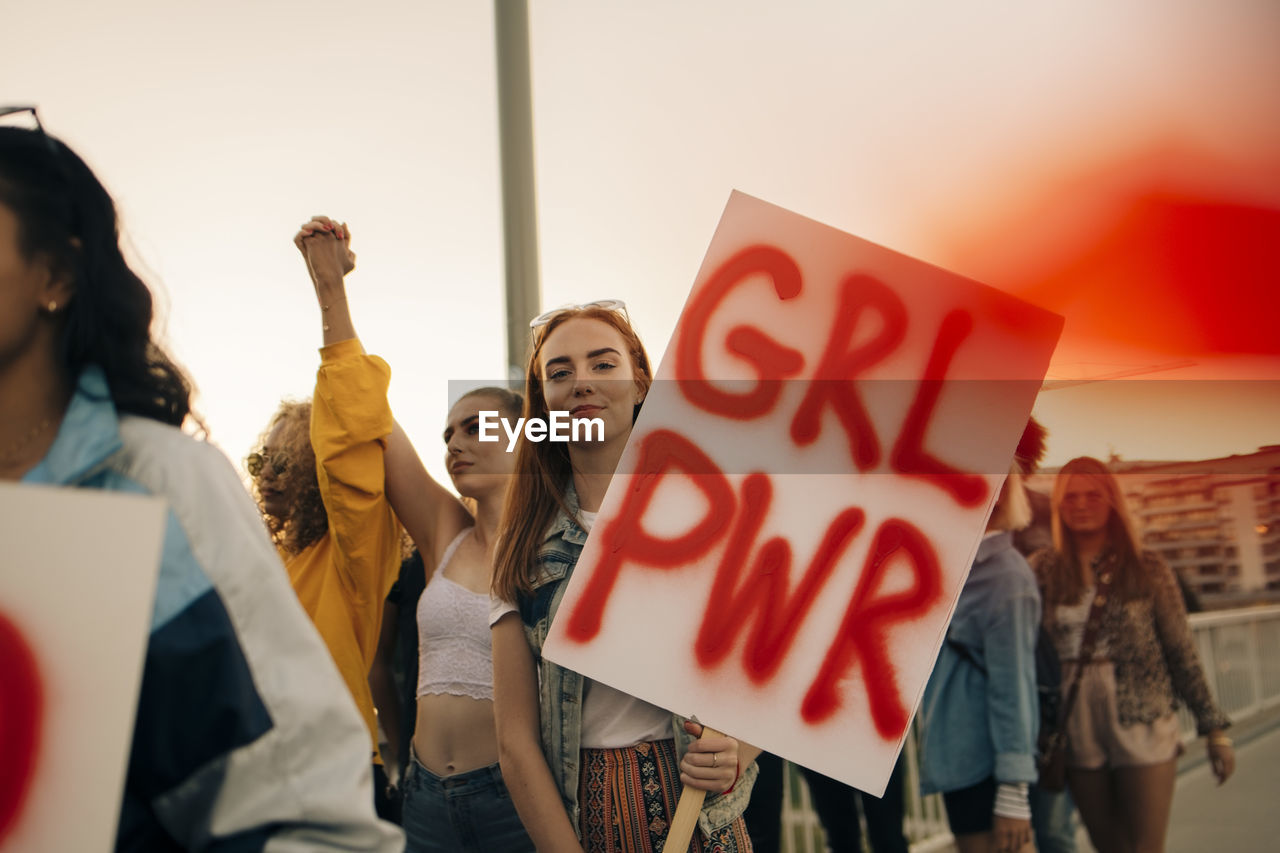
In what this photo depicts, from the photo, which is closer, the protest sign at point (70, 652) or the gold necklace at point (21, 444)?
the protest sign at point (70, 652)

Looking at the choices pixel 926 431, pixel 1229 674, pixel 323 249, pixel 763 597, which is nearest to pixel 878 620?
pixel 763 597

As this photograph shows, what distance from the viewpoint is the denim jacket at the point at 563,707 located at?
1.81m

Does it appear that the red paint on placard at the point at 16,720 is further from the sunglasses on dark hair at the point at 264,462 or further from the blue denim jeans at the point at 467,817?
the sunglasses on dark hair at the point at 264,462

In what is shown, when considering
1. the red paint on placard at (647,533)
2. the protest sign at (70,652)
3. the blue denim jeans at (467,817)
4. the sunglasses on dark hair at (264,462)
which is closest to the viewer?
the protest sign at (70,652)

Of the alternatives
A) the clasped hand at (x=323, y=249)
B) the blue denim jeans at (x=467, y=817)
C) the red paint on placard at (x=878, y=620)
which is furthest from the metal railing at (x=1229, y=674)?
the clasped hand at (x=323, y=249)

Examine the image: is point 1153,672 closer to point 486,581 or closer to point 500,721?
point 486,581

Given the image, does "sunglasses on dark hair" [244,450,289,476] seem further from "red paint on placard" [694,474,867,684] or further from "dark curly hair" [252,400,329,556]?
"red paint on placard" [694,474,867,684]

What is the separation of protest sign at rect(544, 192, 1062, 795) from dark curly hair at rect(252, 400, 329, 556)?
1.20 meters

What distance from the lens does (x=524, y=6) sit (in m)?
3.11

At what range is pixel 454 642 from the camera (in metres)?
2.53

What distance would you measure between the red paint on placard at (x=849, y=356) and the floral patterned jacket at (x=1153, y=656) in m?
2.07

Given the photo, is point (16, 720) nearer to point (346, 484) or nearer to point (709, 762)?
point (709, 762)

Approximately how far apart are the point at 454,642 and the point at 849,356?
1.26 meters

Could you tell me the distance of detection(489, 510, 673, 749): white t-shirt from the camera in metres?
1.84
